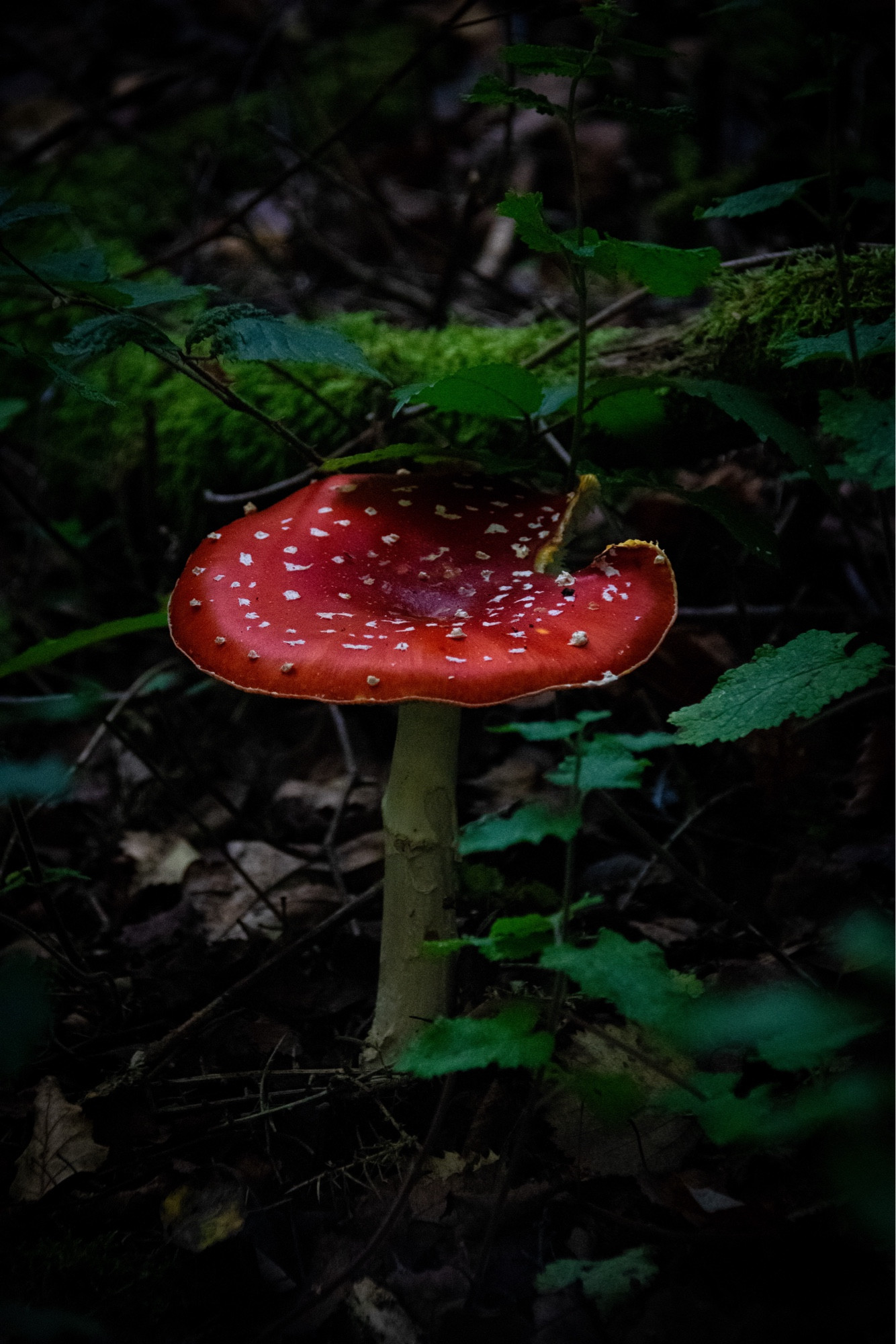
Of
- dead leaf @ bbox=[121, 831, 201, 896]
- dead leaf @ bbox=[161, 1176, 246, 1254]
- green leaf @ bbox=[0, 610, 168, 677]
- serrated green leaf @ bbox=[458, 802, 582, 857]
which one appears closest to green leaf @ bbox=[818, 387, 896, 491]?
serrated green leaf @ bbox=[458, 802, 582, 857]

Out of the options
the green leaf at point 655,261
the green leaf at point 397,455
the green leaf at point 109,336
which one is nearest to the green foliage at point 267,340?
the green leaf at point 109,336

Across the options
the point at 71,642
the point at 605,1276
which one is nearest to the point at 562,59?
the point at 71,642

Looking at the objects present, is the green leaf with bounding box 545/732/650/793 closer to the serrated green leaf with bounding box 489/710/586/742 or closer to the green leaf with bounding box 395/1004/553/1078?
the serrated green leaf with bounding box 489/710/586/742

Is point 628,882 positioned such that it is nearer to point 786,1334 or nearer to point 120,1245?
point 786,1334

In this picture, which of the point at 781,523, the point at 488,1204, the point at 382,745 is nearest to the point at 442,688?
the point at 488,1204

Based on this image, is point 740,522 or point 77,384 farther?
point 740,522

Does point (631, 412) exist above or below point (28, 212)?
below

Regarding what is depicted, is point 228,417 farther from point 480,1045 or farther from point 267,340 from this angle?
point 480,1045
